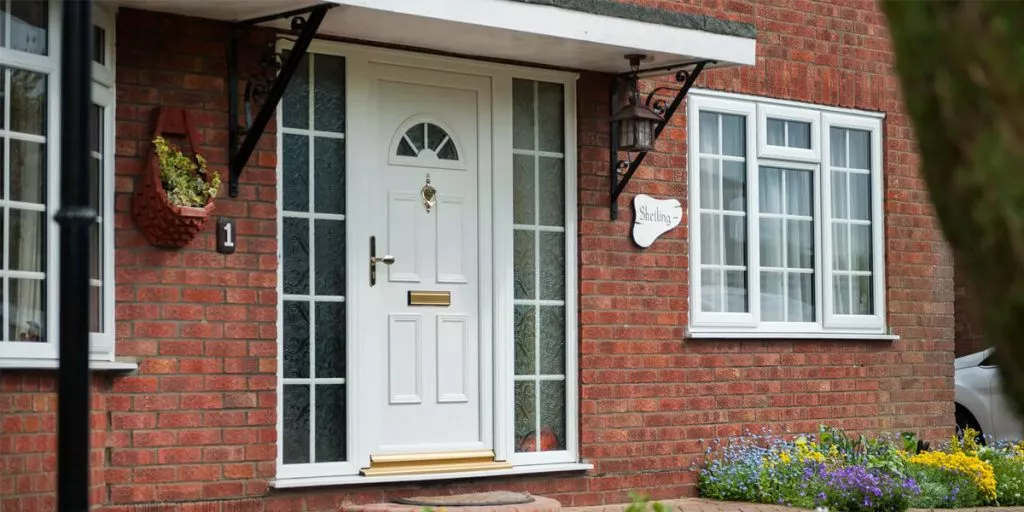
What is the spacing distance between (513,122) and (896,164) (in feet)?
11.8

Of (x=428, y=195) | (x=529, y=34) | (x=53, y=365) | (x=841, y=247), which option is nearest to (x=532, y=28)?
(x=529, y=34)

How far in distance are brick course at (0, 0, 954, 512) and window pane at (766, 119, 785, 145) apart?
21 centimetres

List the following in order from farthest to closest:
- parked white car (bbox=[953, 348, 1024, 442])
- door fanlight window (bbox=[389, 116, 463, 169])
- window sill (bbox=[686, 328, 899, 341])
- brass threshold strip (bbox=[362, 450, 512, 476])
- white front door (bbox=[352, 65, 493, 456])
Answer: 1. parked white car (bbox=[953, 348, 1024, 442])
2. window sill (bbox=[686, 328, 899, 341])
3. door fanlight window (bbox=[389, 116, 463, 169])
4. white front door (bbox=[352, 65, 493, 456])
5. brass threshold strip (bbox=[362, 450, 512, 476])

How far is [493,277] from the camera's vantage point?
28.8 ft

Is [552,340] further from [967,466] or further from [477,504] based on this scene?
[967,466]

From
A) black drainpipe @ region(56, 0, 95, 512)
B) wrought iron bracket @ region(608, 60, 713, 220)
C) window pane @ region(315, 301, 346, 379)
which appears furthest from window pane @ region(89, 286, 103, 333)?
black drainpipe @ region(56, 0, 95, 512)

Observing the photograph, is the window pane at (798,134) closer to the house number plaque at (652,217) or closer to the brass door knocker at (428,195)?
the house number plaque at (652,217)

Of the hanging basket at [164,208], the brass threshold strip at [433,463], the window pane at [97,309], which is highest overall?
the hanging basket at [164,208]

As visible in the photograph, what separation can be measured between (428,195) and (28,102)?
245cm

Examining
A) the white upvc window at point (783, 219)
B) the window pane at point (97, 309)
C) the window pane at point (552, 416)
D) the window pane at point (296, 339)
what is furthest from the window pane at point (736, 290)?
the window pane at point (97, 309)

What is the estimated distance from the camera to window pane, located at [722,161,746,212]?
10.0 metres

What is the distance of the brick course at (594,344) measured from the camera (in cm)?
739

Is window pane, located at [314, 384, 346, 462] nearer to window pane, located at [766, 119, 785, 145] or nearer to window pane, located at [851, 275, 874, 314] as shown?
window pane, located at [766, 119, 785, 145]

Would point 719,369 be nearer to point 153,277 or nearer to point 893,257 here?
point 893,257
